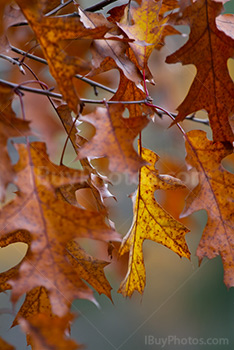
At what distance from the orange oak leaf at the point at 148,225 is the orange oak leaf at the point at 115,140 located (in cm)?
25

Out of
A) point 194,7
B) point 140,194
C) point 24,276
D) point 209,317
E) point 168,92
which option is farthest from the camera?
point 209,317

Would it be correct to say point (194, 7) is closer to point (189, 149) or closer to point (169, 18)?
point (169, 18)

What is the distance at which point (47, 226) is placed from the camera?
0.59 meters

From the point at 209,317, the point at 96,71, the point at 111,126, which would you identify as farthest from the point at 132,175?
the point at 209,317

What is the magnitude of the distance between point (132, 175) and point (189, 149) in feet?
0.85

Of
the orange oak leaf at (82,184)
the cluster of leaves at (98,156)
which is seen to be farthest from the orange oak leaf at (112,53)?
the orange oak leaf at (82,184)

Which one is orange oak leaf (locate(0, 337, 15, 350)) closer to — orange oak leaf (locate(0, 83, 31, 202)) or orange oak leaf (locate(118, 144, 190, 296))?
orange oak leaf (locate(0, 83, 31, 202))

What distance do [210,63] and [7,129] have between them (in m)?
0.38

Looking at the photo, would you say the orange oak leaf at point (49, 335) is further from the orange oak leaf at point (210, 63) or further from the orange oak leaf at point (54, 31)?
the orange oak leaf at point (210, 63)

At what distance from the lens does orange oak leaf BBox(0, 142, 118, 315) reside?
0.55 meters

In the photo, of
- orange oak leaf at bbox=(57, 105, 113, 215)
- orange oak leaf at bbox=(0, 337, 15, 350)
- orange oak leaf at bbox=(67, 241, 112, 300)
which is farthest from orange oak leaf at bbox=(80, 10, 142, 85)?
orange oak leaf at bbox=(0, 337, 15, 350)

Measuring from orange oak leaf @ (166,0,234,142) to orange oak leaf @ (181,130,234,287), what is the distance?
49mm

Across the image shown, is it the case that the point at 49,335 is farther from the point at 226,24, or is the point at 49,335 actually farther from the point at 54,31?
the point at 226,24

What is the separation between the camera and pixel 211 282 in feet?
11.7
